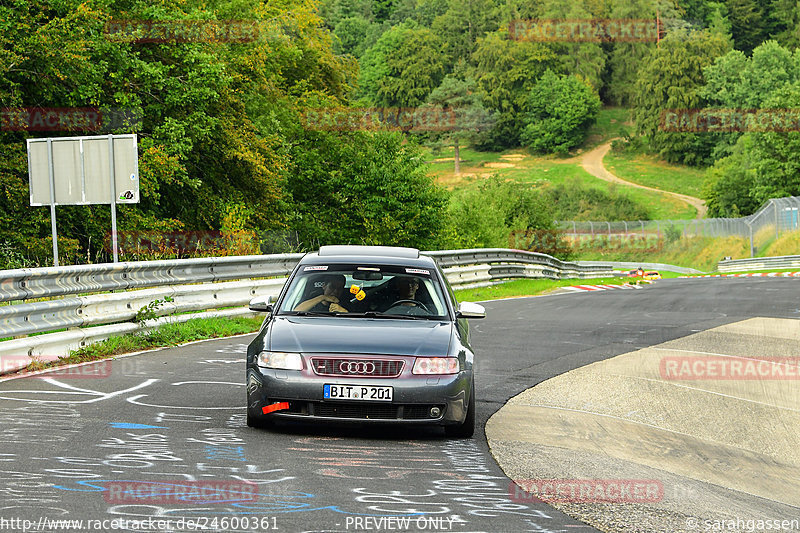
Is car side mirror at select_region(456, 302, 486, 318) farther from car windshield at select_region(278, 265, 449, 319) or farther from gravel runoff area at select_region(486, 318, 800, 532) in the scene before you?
gravel runoff area at select_region(486, 318, 800, 532)

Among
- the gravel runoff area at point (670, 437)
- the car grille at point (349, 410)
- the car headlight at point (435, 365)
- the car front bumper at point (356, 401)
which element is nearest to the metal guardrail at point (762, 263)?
the gravel runoff area at point (670, 437)

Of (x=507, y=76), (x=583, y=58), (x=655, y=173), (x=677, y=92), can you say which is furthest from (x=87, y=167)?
(x=583, y=58)

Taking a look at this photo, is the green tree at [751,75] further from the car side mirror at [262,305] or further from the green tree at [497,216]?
the car side mirror at [262,305]

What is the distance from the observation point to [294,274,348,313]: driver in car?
8906 mm

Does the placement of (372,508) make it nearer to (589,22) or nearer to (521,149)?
(521,149)

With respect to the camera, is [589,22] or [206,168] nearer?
[206,168]

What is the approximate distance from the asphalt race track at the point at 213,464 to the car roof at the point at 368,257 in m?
1.46

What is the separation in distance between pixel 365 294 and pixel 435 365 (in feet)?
4.77

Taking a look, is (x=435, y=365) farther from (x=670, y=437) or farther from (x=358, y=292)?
(x=670, y=437)

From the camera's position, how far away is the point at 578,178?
133750 mm

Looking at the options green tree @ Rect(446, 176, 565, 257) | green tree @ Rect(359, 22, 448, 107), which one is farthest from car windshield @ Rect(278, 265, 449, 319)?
green tree @ Rect(359, 22, 448, 107)

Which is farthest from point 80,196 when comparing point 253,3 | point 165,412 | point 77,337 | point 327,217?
point 327,217

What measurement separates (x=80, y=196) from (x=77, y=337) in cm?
559

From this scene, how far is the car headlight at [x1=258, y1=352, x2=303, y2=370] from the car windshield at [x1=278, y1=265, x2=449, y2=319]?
874mm
